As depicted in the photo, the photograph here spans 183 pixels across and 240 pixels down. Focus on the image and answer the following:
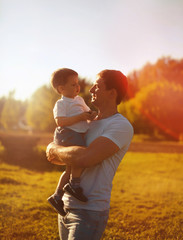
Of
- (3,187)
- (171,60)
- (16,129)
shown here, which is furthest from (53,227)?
(16,129)

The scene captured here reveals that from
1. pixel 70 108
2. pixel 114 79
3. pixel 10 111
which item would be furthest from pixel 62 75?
pixel 10 111

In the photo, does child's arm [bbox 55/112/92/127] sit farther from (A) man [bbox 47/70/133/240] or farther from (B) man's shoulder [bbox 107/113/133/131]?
(B) man's shoulder [bbox 107/113/133/131]

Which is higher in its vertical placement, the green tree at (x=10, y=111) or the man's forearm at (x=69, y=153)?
the man's forearm at (x=69, y=153)

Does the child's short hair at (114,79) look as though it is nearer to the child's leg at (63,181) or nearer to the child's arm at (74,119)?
the child's arm at (74,119)

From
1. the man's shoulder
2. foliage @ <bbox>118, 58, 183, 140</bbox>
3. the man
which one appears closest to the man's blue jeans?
the man

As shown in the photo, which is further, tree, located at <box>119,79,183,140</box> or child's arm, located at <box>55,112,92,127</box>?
tree, located at <box>119,79,183,140</box>

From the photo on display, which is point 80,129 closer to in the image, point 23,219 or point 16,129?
point 23,219

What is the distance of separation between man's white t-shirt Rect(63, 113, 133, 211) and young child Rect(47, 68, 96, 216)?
10cm

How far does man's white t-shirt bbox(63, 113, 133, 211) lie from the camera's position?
2480mm

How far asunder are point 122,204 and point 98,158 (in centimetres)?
687

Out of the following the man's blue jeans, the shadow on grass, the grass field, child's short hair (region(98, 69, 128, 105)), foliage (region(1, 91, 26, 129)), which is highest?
child's short hair (region(98, 69, 128, 105))

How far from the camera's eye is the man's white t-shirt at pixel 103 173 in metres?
2.48

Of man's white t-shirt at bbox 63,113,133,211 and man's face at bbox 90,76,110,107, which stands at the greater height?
man's face at bbox 90,76,110,107

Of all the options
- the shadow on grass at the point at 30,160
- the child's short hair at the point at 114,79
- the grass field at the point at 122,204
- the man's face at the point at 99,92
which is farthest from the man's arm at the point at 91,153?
the shadow on grass at the point at 30,160
